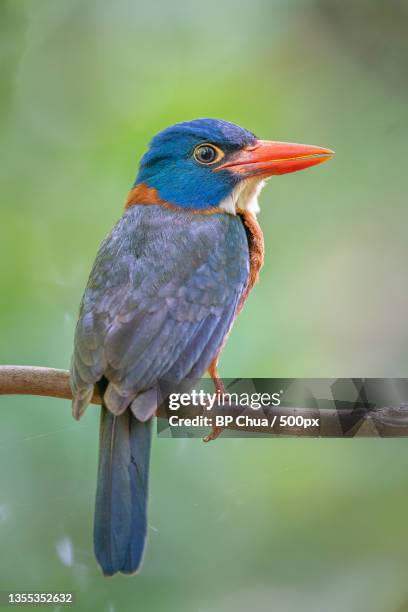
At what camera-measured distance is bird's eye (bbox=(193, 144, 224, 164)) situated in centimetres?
226

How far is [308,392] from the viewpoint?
87.0 inches

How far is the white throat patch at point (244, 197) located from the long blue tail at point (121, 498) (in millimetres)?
772

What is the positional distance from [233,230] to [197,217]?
0.10 m

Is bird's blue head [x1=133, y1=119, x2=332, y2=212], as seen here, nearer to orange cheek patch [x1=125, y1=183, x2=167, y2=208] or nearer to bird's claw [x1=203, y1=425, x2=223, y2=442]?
orange cheek patch [x1=125, y1=183, x2=167, y2=208]

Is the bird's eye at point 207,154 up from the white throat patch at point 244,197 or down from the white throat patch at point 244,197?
up

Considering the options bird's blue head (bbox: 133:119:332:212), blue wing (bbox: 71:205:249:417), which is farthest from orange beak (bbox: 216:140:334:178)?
blue wing (bbox: 71:205:249:417)

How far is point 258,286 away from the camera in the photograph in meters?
2.68

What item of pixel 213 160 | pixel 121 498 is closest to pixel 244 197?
pixel 213 160

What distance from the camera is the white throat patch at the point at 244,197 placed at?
2.27 metres

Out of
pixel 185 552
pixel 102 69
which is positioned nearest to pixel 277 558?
pixel 185 552

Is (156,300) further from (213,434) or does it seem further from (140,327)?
(213,434)

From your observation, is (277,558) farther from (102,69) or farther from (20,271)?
(102,69)

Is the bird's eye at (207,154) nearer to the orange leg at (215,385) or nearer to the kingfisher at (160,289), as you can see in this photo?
the kingfisher at (160,289)

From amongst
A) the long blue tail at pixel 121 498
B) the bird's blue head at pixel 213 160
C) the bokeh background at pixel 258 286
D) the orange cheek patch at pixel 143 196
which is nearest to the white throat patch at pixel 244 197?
the bird's blue head at pixel 213 160
